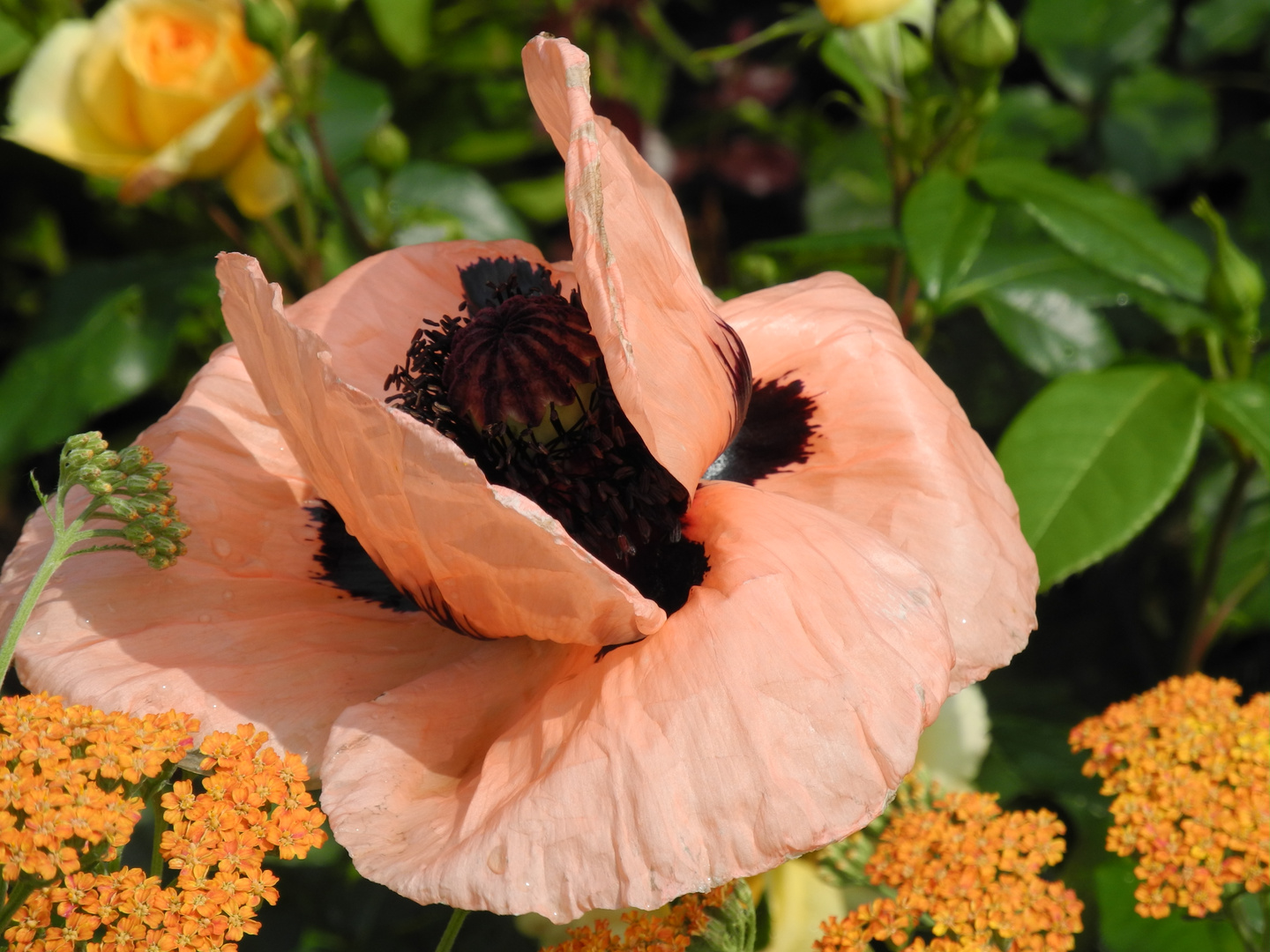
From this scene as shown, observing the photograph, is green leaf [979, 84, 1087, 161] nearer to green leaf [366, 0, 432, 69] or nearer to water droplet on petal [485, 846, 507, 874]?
green leaf [366, 0, 432, 69]

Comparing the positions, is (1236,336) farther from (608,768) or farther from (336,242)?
(336,242)

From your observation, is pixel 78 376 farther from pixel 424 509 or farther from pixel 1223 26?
pixel 1223 26

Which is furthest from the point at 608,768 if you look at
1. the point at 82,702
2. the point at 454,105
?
the point at 454,105

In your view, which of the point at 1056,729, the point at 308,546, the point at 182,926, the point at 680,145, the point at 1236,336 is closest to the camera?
the point at 182,926

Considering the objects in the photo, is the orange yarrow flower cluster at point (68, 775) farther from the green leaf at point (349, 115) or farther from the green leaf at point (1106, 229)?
the green leaf at point (349, 115)

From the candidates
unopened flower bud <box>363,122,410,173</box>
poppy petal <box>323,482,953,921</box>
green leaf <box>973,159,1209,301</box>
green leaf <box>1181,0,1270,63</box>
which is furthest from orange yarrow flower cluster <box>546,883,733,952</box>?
green leaf <box>1181,0,1270,63</box>

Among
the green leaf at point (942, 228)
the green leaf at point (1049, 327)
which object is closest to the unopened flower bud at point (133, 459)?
the green leaf at point (942, 228)
